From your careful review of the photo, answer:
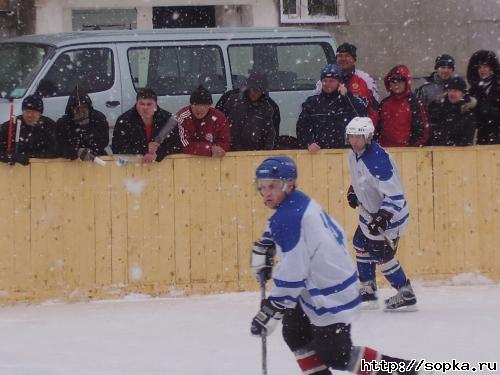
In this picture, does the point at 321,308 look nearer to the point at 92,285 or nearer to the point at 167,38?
the point at 92,285

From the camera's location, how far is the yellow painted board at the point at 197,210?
12.1 m

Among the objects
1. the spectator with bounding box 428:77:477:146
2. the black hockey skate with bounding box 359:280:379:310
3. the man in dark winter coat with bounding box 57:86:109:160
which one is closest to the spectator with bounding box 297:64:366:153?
the spectator with bounding box 428:77:477:146

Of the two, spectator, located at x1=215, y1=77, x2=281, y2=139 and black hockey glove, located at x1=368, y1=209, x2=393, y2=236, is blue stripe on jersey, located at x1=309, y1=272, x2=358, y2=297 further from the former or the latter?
spectator, located at x1=215, y1=77, x2=281, y2=139

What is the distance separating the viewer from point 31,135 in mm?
11859

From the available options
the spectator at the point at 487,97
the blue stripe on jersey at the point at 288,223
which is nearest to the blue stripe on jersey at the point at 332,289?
the blue stripe on jersey at the point at 288,223

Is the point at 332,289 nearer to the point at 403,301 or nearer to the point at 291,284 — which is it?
the point at 291,284

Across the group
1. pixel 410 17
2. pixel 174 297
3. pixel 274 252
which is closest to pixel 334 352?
pixel 274 252

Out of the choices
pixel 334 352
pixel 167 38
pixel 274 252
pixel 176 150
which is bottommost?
pixel 334 352

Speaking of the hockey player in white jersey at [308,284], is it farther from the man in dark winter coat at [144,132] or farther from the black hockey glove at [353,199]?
the man in dark winter coat at [144,132]

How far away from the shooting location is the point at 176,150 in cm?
1219

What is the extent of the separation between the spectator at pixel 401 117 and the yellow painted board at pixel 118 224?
2.54 m

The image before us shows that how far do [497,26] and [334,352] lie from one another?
13.0m

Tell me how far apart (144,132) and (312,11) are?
26.1 ft

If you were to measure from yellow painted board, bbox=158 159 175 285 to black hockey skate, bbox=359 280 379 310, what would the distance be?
1.81 m
